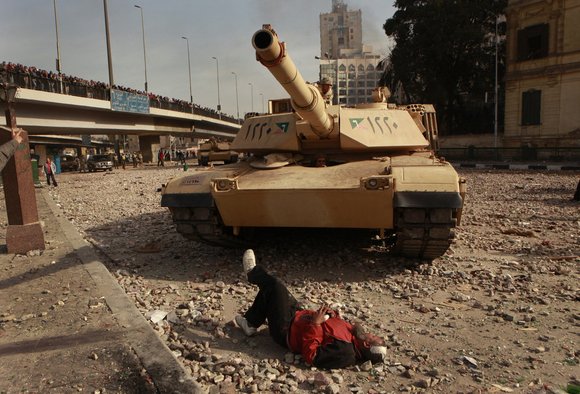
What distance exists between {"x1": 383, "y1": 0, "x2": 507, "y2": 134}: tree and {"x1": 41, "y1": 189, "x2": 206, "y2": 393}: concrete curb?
3034cm

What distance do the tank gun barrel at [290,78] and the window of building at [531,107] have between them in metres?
24.3

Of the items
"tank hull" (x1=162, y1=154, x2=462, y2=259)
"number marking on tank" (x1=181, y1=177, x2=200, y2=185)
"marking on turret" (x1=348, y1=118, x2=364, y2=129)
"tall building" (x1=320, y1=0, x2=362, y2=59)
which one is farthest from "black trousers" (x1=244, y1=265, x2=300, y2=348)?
"tall building" (x1=320, y1=0, x2=362, y2=59)

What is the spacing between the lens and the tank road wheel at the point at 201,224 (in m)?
6.27

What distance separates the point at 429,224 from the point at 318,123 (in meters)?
1.87

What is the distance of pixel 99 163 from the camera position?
35.0 metres

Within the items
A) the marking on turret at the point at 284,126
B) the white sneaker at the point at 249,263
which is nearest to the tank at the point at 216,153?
the marking on turret at the point at 284,126

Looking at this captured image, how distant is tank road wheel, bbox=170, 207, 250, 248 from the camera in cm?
627

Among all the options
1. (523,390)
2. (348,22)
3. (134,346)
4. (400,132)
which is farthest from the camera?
(348,22)

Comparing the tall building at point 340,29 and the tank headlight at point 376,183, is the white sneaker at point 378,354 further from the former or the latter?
the tall building at point 340,29

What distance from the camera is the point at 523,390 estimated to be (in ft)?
10.8

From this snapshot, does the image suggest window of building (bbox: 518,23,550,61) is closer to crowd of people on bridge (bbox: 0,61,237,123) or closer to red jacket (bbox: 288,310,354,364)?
crowd of people on bridge (bbox: 0,61,237,123)

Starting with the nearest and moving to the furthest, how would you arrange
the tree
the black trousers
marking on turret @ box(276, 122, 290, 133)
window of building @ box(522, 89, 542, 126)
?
the black trousers → marking on turret @ box(276, 122, 290, 133) → window of building @ box(522, 89, 542, 126) → the tree

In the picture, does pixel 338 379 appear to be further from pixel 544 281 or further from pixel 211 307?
pixel 544 281

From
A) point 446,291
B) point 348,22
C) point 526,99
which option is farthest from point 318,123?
point 348,22
